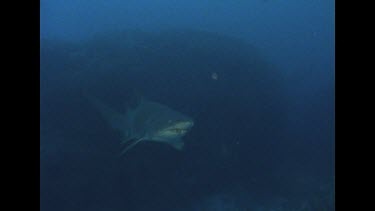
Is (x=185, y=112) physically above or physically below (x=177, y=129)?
below

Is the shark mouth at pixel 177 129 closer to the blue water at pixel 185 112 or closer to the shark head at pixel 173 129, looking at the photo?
the shark head at pixel 173 129

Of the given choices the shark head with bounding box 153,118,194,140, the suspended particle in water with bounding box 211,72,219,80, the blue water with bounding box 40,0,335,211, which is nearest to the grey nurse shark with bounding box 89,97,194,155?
the shark head with bounding box 153,118,194,140

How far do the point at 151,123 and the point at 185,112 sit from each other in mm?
5099

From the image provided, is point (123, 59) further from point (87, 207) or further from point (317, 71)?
point (317, 71)

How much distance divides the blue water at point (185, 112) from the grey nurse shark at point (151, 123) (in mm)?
853

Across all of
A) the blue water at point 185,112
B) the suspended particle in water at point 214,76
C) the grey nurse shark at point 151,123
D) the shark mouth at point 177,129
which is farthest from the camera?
the suspended particle in water at point 214,76

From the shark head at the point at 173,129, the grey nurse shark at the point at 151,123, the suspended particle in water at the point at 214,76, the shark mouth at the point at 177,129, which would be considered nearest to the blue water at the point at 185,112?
the suspended particle in water at the point at 214,76

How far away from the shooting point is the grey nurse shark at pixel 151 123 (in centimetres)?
738

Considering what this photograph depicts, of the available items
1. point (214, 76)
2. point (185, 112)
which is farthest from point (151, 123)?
point (214, 76)

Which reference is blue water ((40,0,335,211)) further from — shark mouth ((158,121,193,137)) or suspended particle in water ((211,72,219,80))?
shark mouth ((158,121,193,137))

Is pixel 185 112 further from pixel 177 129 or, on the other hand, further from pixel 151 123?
pixel 177 129

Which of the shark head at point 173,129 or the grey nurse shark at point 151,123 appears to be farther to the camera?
the grey nurse shark at point 151,123

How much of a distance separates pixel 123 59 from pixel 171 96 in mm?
2293

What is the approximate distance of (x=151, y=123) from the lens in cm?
780
